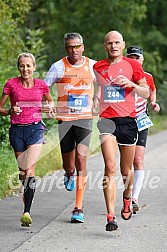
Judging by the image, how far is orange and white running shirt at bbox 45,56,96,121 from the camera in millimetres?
9766

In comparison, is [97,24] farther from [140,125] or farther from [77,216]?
[77,216]

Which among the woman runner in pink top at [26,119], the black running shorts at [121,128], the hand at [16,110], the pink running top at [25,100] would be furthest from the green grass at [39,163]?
the black running shorts at [121,128]

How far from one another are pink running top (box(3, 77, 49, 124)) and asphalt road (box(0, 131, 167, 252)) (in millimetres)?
1185

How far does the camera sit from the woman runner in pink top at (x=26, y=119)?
9.07 meters

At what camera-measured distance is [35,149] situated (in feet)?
30.0

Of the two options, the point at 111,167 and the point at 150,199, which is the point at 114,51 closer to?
the point at 111,167

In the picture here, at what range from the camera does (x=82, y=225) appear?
30.0ft

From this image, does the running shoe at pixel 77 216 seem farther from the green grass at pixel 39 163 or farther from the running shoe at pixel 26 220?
the green grass at pixel 39 163

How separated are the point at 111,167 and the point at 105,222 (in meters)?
0.95

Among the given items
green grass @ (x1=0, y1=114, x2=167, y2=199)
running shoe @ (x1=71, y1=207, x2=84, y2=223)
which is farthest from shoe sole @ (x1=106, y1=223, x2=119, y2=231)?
green grass @ (x1=0, y1=114, x2=167, y2=199)

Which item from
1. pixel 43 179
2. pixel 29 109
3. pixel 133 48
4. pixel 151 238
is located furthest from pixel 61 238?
pixel 43 179

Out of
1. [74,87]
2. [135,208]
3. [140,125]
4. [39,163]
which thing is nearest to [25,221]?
[135,208]

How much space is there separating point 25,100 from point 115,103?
3.41 ft

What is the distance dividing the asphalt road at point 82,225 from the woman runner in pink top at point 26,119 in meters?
0.52
